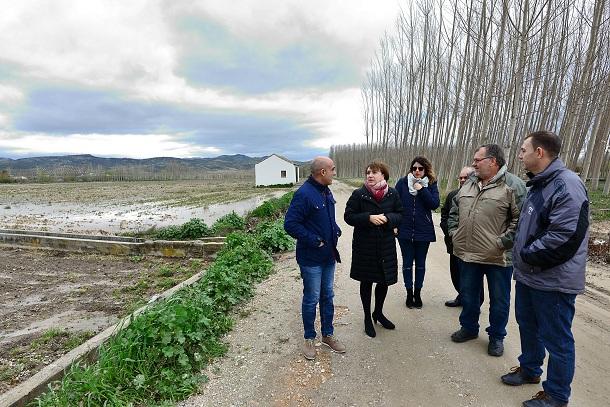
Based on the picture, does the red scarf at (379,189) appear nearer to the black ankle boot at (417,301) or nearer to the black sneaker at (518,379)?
the black ankle boot at (417,301)

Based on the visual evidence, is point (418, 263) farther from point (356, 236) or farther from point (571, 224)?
point (571, 224)

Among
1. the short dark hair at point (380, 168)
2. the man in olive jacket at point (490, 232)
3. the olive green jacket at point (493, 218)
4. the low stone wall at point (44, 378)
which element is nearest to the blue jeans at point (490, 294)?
the man in olive jacket at point (490, 232)

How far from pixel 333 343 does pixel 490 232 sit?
6.41 ft

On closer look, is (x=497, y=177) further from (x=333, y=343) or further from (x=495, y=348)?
(x=333, y=343)

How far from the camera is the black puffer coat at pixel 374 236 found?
3807 millimetres

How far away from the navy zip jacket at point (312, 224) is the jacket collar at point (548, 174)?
69.8 inches

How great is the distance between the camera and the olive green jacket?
337 centimetres

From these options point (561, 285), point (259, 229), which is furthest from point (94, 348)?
point (259, 229)

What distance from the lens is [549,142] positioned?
8.79 ft

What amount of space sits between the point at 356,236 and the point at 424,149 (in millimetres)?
24026

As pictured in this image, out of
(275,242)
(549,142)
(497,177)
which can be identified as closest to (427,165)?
(497,177)

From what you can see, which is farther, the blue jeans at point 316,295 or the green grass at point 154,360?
the blue jeans at point 316,295

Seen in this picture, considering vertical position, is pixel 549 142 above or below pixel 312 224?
above

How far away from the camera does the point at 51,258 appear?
10.7 meters
